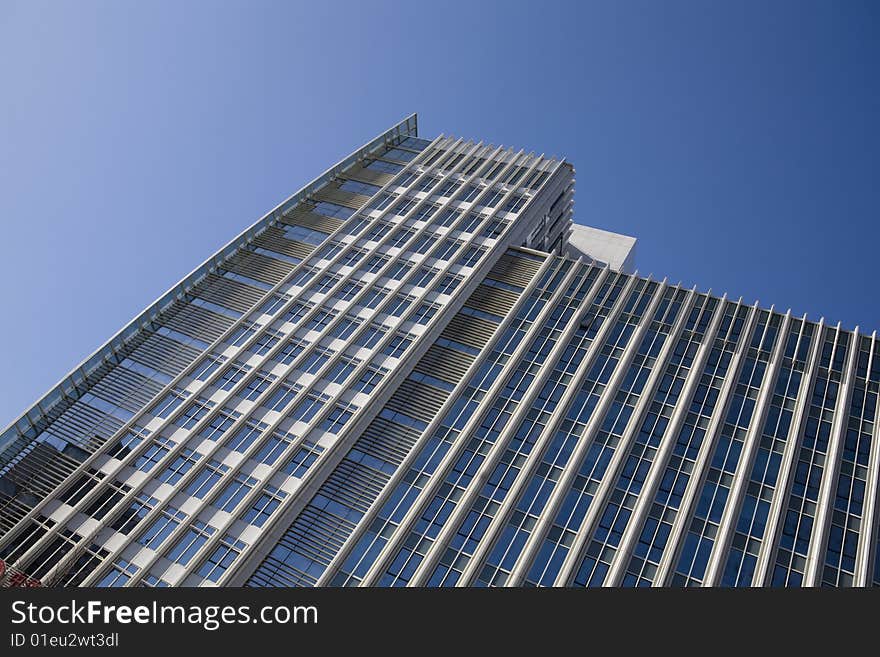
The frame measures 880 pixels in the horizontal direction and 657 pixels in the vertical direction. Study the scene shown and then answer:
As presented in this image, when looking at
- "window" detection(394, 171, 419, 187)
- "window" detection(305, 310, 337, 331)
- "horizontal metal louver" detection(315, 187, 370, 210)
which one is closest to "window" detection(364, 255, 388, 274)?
"window" detection(305, 310, 337, 331)

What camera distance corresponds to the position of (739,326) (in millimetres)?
60844

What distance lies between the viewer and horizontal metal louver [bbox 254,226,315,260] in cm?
7178

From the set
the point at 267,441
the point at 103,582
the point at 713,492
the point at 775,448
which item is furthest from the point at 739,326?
the point at 103,582

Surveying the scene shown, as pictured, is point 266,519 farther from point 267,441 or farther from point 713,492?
point 713,492

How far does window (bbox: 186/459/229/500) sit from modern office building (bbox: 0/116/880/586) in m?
0.23

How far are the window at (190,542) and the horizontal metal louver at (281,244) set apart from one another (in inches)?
1278

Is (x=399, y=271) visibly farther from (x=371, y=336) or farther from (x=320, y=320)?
(x=320, y=320)

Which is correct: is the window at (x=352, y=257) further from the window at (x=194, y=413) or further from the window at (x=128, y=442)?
the window at (x=128, y=442)

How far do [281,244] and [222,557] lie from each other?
37854 mm

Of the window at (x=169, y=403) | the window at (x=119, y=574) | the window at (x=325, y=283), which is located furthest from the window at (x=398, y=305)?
the window at (x=119, y=574)

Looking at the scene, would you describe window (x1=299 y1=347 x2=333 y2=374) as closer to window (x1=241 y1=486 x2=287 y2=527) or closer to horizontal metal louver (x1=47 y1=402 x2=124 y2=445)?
window (x1=241 y1=486 x2=287 y2=527)

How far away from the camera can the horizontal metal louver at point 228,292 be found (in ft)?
216

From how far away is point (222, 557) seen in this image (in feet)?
149

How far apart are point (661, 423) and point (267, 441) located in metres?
31.9
